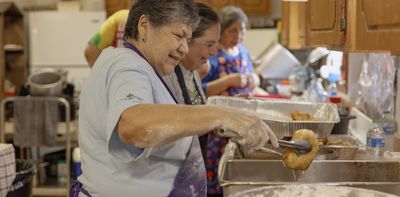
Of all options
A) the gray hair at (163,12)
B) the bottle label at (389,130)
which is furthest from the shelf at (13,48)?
the gray hair at (163,12)

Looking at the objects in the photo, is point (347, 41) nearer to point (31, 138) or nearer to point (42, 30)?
point (31, 138)

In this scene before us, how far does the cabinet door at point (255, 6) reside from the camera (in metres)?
5.47

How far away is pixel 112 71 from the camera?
115 cm

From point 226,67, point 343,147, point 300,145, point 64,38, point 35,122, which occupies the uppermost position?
point 64,38

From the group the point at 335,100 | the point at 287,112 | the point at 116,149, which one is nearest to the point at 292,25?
the point at 335,100

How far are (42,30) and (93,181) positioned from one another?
13.4ft

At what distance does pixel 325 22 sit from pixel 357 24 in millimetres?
496

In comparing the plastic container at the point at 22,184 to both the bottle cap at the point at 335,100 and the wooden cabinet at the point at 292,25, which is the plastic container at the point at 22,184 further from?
the wooden cabinet at the point at 292,25

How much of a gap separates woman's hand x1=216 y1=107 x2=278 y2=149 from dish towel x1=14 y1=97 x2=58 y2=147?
2.96 m

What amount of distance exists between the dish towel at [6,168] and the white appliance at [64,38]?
9.56ft

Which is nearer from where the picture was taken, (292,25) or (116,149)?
(116,149)

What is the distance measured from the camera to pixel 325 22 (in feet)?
6.61

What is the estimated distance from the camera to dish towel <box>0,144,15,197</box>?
2090 mm

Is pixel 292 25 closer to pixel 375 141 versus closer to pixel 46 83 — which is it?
pixel 46 83
